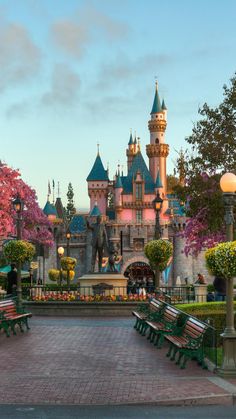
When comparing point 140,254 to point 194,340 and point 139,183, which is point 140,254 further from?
point 194,340

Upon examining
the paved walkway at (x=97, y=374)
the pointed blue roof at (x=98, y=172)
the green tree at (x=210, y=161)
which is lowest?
the paved walkway at (x=97, y=374)

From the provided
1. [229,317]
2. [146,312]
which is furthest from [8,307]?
[229,317]

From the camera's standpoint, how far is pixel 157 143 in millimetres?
103750

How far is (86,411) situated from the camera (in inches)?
411

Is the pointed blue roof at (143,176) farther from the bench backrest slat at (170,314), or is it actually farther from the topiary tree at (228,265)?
the topiary tree at (228,265)

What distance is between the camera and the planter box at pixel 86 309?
27922 mm

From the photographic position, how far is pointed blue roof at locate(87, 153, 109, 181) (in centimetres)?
10444

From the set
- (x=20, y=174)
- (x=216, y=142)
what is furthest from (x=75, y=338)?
(x=20, y=174)

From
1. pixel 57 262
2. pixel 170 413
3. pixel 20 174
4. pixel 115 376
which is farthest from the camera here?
pixel 57 262

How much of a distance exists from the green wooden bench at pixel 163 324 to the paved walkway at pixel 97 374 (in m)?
0.32

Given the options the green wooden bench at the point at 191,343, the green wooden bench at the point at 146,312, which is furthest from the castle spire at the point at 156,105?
the green wooden bench at the point at 191,343

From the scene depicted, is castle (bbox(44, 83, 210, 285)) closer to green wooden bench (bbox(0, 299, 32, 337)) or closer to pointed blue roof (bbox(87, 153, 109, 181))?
pointed blue roof (bbox(87, 153, 109, 181))

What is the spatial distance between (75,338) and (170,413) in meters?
9.49

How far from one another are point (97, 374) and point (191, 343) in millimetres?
2007
